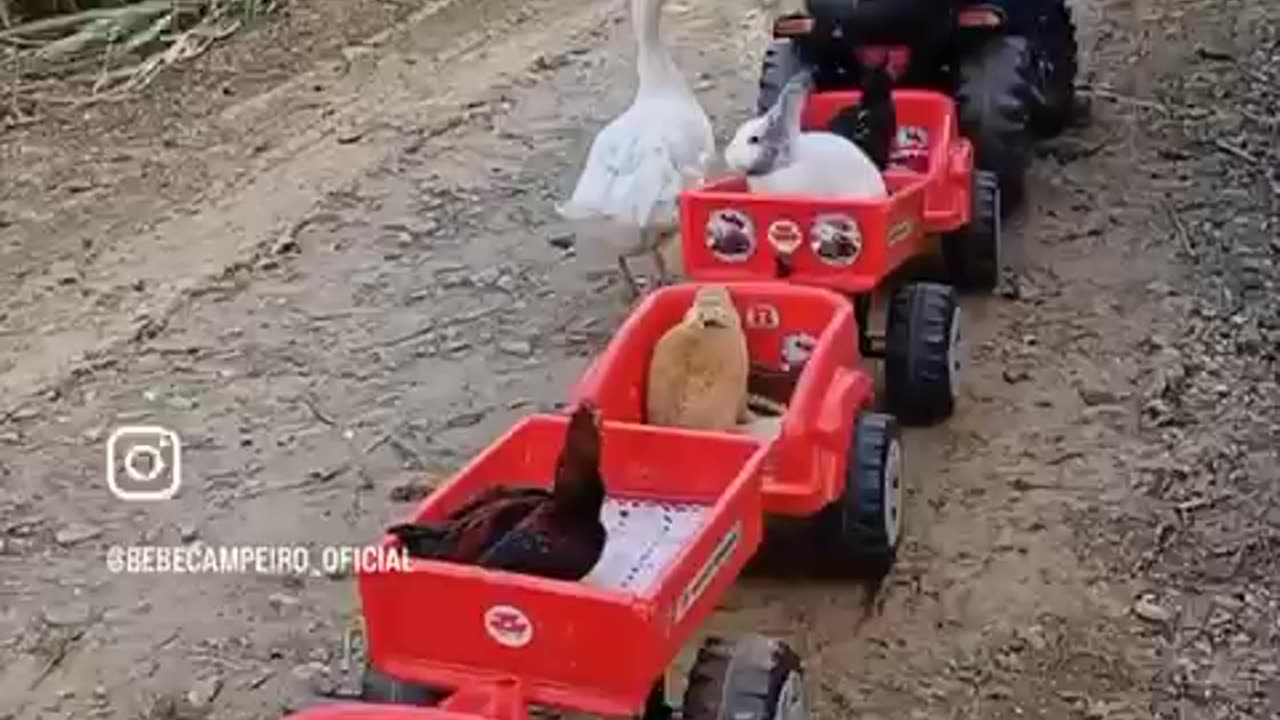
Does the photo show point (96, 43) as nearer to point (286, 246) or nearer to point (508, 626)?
point (286, 246)

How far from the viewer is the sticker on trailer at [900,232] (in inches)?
113

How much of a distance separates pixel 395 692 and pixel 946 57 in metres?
1.91

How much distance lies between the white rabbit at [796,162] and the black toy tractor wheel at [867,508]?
478 millimetres

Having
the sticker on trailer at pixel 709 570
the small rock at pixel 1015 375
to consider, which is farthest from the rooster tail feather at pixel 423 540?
the small rock at pixel 1015 375

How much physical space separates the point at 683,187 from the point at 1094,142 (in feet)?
4.32

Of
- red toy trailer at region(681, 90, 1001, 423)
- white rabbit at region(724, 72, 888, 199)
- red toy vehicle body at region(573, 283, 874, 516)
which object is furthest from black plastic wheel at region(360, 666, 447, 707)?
white rabbit at region(724, 72, 888, 199)

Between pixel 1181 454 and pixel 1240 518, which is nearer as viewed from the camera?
pixel 1240 518

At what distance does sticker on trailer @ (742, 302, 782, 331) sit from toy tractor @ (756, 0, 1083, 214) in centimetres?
84

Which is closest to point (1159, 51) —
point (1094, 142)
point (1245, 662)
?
point (1094, 142)

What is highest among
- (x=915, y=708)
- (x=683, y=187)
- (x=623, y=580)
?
(x=683, y=187)

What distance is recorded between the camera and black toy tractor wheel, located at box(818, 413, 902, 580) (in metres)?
2.43

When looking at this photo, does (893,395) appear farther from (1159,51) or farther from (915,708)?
(1159,51)

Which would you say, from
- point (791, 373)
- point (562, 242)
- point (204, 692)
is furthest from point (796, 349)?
point (562, 242)

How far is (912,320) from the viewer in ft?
9.25
